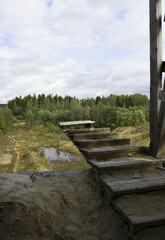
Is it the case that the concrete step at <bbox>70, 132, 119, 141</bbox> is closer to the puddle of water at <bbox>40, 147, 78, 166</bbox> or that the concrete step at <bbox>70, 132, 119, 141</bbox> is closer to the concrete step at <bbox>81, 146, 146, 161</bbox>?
the concrete step at <bbox>81, 146, 146, 161</bbox>

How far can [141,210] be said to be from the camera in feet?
4.05

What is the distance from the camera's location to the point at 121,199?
1.39 metres

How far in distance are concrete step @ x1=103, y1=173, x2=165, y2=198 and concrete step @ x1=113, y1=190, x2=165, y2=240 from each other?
3cm

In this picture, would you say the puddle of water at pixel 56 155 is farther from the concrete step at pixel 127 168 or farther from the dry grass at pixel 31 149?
the concrete step at pixel 127 168

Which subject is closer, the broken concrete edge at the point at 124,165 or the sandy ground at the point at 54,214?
the sandy ground at the point at 54,214

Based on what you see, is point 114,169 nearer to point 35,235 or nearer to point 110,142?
point 110,142

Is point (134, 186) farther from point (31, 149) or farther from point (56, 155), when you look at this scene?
point (31, 149)

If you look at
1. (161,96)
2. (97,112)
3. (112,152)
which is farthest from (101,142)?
(97,112)

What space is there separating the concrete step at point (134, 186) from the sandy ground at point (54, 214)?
160 millimetres

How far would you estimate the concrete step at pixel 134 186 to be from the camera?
4.70 feet

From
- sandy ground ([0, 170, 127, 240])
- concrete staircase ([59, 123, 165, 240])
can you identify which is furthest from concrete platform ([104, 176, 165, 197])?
sandy ground ([0, 170, 127, 240])

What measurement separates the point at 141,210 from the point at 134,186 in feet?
0.82

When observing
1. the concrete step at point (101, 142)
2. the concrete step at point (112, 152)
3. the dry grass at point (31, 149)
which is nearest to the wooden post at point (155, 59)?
the concrete step at point (112, 152)

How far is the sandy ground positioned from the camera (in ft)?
3.75
